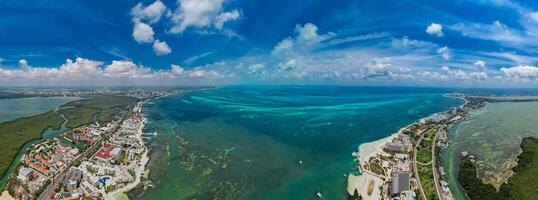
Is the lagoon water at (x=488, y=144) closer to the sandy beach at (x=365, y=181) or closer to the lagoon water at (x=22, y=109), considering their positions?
the sandy beach at (x=365, y=181)

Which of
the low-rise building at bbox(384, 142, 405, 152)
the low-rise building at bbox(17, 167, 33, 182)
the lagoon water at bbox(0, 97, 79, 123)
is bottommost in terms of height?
the low-rise building at bbox(17, 167, 33, 182)

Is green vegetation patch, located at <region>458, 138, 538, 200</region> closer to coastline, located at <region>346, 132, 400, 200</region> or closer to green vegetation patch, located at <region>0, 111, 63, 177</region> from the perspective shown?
coastline, located at <region>346, 132, 400, 200</region>

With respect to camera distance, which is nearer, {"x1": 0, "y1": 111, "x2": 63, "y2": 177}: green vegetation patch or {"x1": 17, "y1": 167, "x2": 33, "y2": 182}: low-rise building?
{"x1": 17, "y1": 167, "x2": 33, "y2": 182}: low-rise building

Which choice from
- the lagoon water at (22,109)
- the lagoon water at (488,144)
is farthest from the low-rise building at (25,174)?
the lagoon water at (22,109)

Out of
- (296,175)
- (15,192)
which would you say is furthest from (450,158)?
(15,192)

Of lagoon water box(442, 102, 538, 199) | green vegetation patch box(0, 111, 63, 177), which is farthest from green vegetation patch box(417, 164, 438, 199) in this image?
green vegetation patch box(0, 111, 63, 177)

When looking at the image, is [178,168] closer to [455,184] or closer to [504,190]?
[455,184]

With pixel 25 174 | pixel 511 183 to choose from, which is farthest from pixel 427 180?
pixel 25 174
